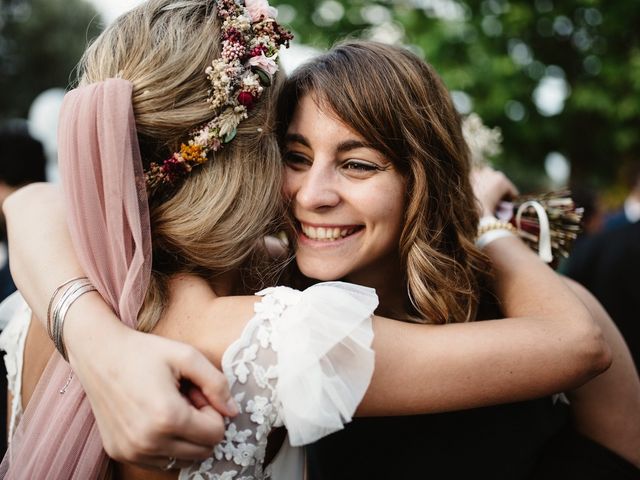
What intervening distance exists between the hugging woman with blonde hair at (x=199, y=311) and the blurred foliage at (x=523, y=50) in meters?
6.56

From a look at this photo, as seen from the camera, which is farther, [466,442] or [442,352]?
[466,442]

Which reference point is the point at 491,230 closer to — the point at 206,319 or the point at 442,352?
the point at 442,352

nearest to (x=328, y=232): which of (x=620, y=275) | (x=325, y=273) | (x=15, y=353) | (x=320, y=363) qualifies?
(x=325, y=273)

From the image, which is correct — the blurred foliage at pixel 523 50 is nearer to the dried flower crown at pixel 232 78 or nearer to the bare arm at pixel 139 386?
the dried flower crown at pixel 232 78

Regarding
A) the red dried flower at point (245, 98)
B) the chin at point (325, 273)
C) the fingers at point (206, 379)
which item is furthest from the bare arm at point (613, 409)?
the red dried flower at point (245, 98)

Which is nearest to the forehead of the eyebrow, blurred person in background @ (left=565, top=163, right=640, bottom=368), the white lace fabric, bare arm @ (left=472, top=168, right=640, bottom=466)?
the eyebrow

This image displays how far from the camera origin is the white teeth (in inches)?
95.5

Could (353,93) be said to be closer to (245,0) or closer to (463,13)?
(245,0)

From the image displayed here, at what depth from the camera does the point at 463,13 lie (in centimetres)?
898

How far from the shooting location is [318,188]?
230cm

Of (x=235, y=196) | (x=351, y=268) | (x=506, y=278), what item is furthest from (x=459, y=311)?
(x=235, y=196)

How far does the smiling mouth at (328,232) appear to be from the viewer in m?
2.43

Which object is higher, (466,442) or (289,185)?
(289,185)

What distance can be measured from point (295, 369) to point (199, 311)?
403mm
